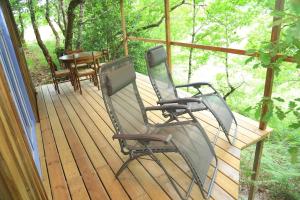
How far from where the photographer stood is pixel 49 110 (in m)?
4.40

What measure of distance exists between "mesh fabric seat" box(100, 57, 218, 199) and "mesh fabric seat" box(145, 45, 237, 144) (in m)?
0.32

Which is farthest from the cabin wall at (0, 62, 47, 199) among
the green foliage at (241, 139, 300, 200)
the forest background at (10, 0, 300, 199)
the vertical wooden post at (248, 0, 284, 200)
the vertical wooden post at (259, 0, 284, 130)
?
the green foliage at (241, 139, 300, 200)

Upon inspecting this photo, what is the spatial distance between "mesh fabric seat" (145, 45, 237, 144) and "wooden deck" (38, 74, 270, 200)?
315mm

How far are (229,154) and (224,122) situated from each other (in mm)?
373

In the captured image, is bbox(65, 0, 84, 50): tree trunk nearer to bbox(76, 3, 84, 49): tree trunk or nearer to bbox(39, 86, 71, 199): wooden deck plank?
bbox(76, 3, 84, 49): tree trunk

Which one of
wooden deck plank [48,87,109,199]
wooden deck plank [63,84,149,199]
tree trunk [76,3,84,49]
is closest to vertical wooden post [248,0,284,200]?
wooden deck plank [63,84,149,199]

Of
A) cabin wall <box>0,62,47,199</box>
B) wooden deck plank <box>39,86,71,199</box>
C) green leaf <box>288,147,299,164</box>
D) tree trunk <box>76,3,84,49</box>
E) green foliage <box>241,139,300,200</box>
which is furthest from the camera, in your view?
tree trunk <box>76,3,84,49</box>

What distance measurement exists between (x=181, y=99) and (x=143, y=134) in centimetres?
91

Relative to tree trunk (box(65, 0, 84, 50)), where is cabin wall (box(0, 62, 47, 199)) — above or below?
below

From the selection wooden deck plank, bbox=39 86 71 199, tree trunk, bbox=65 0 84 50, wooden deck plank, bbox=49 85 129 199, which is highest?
tree trunk, bbox=65 0 84 50

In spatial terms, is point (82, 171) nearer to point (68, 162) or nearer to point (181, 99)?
point (68, 162)

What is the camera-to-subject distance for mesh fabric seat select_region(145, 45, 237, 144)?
263 cm

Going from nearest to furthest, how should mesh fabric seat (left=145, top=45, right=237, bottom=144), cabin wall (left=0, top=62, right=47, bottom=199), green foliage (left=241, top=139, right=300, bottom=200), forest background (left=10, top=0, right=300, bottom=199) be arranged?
cabin wall (left=0, top=62, right=47, bottom=199)
forest background (left=10, top=0, right=300, bottom=199)
mesh fabric seat (left=145, top=45, right=237, bottom=144)
green foliage (left=241, top=139, right=300, bottom=200)

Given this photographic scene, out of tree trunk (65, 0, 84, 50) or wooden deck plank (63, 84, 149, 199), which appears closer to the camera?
wooden deck plank (63, 84, 149, 199)
